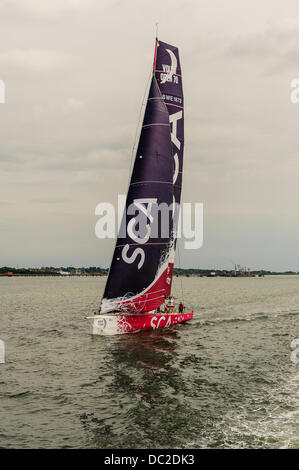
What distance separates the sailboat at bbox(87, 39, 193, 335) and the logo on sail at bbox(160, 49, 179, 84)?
4.84m

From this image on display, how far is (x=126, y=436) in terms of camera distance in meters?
13.3

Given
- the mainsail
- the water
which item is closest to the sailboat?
the mainsail

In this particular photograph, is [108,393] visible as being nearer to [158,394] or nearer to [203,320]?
[158,394]

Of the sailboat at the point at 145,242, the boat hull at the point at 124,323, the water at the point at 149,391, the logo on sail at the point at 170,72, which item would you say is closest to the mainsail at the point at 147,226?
the sailboat at the point at 145,242

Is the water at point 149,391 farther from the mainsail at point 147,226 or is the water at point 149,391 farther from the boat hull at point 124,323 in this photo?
the mainsail at point 147,226

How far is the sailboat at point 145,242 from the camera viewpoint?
2983cm

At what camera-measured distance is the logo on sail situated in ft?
119

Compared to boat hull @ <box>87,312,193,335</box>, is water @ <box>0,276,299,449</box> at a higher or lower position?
lower

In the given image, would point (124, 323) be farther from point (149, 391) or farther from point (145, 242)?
point (149, 391)

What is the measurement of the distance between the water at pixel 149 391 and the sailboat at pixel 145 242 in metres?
1.47

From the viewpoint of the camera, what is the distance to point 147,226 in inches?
1212

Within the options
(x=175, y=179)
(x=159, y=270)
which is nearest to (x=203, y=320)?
(x=159, y=270)

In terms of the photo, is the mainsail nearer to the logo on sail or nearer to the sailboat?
the sailboat

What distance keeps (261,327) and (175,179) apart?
15.1m
